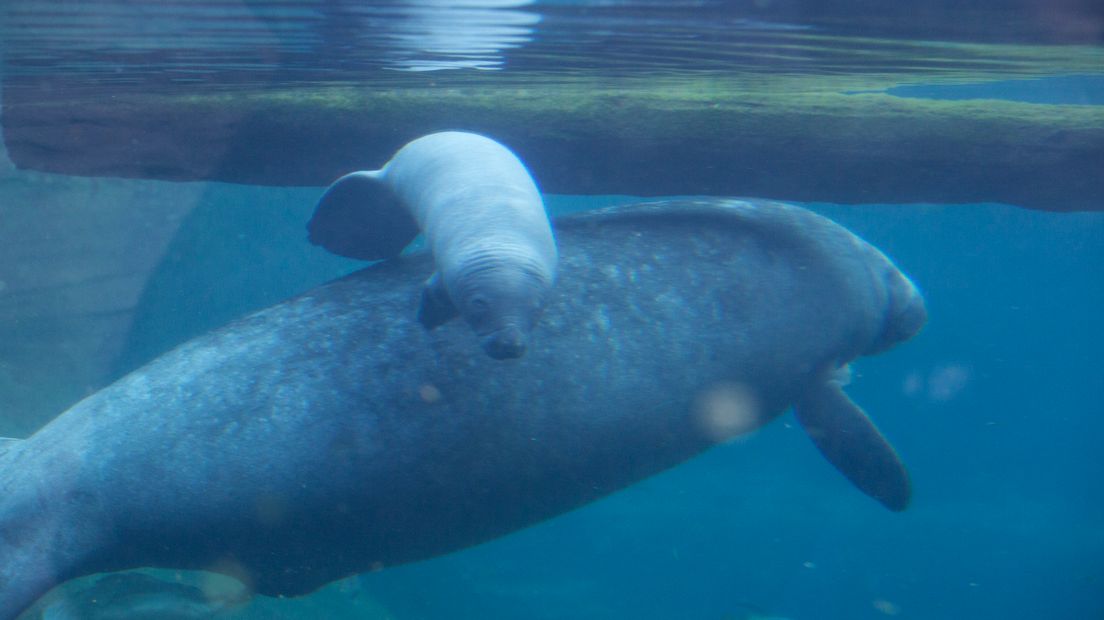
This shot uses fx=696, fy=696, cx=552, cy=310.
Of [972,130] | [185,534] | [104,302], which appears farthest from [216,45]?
[104,302]

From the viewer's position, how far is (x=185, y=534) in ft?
11.7

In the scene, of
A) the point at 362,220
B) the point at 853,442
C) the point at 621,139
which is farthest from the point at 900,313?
the point at 362,220

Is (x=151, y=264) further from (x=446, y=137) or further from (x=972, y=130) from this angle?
(x=972, y=130)

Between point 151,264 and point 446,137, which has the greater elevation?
point 446,137

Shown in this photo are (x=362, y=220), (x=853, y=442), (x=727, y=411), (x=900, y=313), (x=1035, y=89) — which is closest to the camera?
(x=362, y=220)

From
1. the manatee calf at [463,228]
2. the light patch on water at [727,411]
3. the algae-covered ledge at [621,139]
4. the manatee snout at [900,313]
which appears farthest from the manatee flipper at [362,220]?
the manatee snout at [900,313]

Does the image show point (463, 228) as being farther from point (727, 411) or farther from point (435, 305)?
point (727, 411)

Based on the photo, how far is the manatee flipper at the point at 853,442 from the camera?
5480mm

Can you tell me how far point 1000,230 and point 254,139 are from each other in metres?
50.3

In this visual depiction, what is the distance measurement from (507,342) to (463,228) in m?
0.66

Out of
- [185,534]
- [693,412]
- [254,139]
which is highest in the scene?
[254,139]

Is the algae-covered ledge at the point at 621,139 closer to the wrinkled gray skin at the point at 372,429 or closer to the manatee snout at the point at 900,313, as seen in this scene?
the manatee snout at the point at 900,313

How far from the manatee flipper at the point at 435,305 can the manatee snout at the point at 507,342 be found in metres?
0.55

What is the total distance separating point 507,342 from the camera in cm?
263
